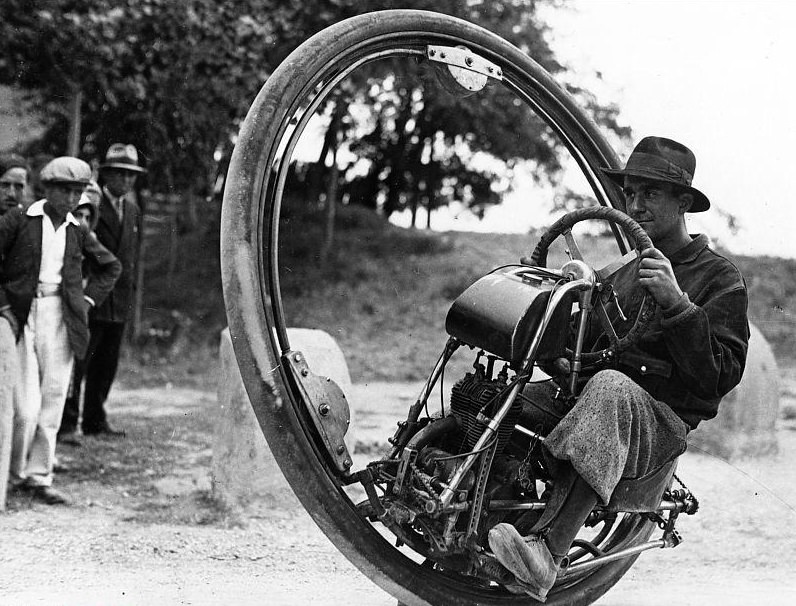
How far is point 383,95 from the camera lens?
1133 centimetres

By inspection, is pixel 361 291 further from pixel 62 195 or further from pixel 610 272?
pixel 610 272

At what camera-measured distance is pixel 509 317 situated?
2787 mm

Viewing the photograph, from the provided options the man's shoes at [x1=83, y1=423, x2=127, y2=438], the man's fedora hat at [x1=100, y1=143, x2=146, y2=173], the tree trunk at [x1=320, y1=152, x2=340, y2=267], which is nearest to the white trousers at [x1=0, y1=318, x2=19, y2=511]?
the man's shoes at [x1=83, y1=423, x2=127, y2=438]

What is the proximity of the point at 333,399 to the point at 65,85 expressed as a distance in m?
5.74

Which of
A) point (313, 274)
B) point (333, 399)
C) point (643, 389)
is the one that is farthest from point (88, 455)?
point (313, 274)

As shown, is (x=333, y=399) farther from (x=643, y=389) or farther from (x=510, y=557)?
(x=643, y=389)

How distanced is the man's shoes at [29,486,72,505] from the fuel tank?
123 inches

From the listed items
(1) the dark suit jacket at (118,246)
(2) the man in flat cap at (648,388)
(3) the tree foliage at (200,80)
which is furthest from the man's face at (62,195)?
(2) the man in flat cap at (648,388)

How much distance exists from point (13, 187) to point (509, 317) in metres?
4.16

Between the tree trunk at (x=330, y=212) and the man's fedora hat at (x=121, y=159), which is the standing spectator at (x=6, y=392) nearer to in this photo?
the man's fedora hat at (x=121, y=159)

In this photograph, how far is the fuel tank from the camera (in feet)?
9.10

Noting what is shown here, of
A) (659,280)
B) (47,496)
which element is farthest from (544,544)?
(47,496)

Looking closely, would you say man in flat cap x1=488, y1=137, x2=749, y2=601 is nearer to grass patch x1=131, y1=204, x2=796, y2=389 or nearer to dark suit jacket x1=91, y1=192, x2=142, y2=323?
dark suit jacket x1=91, y1=192, x2=142, y2=323

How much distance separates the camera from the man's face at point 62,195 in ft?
17.4
